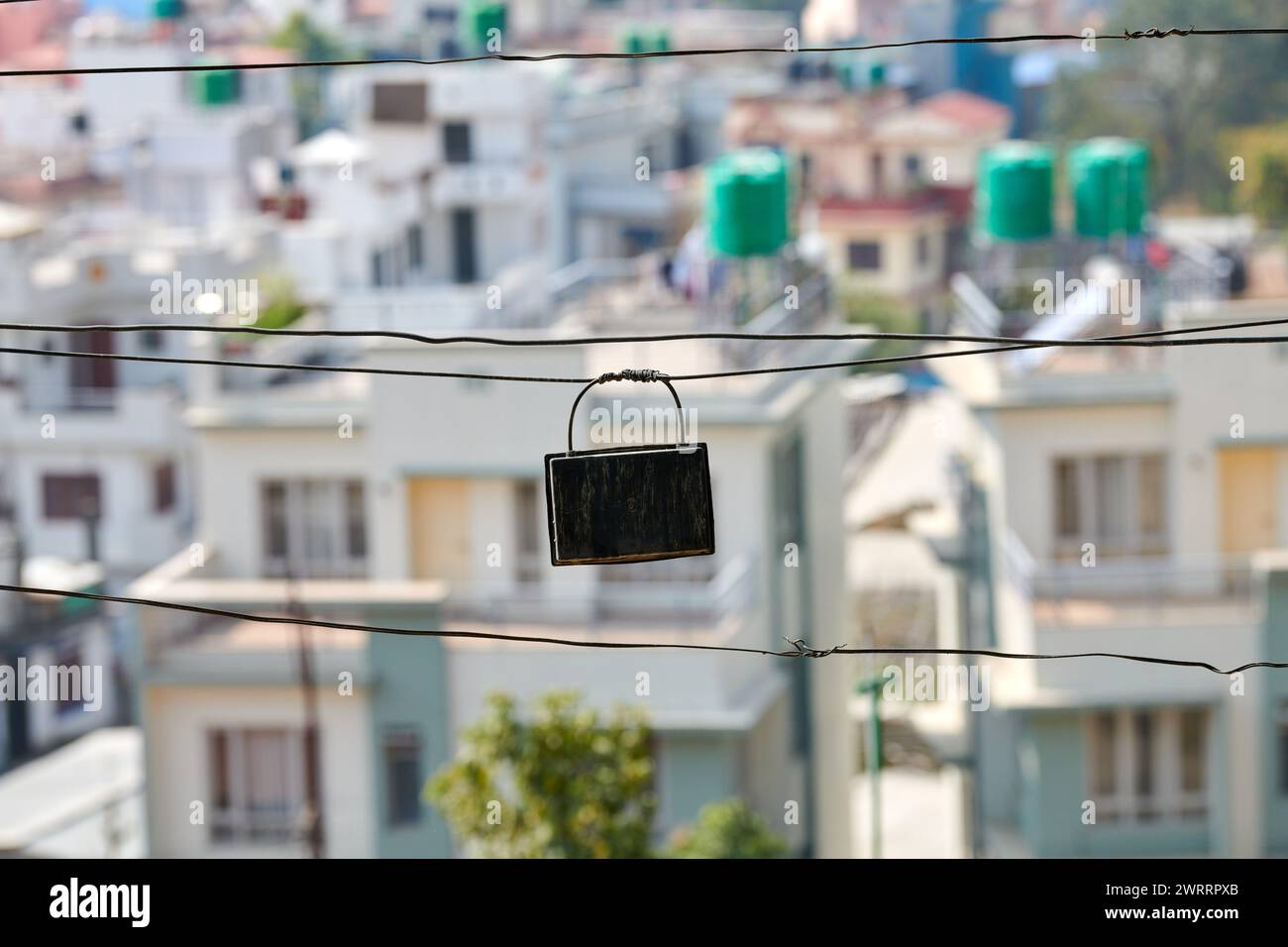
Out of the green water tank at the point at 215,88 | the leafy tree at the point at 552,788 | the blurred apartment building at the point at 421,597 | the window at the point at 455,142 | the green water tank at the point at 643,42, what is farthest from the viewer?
the green water tank at the point at 643,42

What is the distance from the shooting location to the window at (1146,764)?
1491 centimetres

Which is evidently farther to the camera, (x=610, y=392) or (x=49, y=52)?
(x=49, y=52)

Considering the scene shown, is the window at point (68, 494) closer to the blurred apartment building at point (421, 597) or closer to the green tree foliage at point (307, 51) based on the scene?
the blurred apartment building at point (421, 597)

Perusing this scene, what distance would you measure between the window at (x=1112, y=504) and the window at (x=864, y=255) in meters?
27.0

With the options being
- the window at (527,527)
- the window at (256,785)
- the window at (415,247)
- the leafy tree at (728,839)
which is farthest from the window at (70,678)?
the leafy tree at (728,839)

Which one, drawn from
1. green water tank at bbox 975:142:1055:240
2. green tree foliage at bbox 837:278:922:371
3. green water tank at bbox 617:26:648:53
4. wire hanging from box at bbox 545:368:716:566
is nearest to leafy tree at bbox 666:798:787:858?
green water tank at bbox 975:142:1055:240

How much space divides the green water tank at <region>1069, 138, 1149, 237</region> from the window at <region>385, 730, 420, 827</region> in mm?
6071

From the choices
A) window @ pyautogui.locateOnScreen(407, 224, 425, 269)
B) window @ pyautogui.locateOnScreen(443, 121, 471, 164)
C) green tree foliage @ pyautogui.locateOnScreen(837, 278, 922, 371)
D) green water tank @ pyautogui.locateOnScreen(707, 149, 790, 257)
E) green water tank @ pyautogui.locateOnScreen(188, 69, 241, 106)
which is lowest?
green water tank @ pyautogui.locateOnScreen(707, 149, 790, 257)

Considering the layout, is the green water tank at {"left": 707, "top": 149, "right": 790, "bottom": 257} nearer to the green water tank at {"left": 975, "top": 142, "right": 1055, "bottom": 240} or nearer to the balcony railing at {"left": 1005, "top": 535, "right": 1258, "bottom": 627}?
the green water tank at {"left": 975, "top": 142, "right": 1055, "bottom": 240}

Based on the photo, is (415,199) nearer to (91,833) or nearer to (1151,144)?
(91,833)

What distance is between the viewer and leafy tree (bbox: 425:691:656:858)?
13.1 meters

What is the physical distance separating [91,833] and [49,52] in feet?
111

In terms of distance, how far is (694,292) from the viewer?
17.1m
